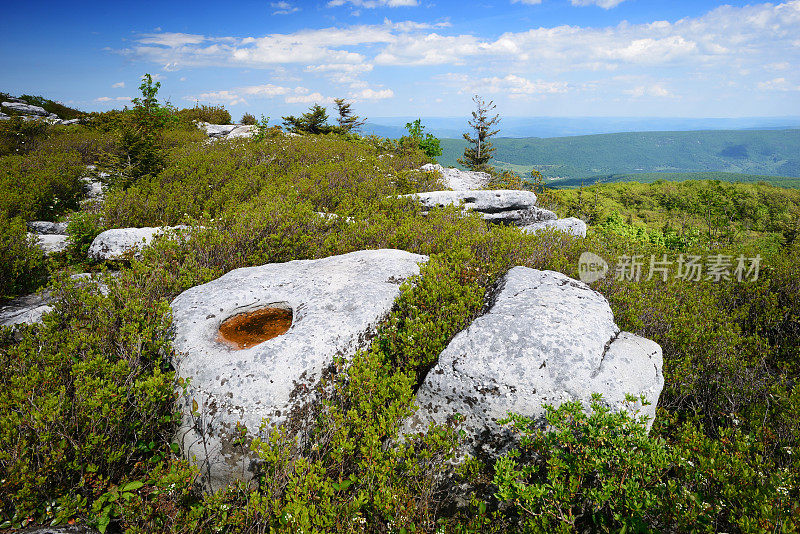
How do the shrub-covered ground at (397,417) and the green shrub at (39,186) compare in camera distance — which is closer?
the shrub-covered ground at (397,417)

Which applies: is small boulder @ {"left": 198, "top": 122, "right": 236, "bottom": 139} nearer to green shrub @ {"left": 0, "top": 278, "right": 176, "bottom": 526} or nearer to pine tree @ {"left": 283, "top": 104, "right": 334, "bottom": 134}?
pine tree @ {"left": 283, "top": 104, "right": 334, "bottom": 134}

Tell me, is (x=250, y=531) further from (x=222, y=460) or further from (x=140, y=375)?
(x=140, y=375)

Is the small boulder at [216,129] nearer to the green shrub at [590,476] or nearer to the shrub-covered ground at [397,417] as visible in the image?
the shrub-covered ground at [397,417]

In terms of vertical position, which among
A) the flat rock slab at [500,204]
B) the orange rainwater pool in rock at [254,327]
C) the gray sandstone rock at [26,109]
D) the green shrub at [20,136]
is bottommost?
the orange rainwater pool in rock at [254,327]

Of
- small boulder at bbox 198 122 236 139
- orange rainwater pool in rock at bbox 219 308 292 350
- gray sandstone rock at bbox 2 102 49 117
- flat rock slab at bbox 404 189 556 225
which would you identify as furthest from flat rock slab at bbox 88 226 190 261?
gray sandstone rock at bbox 2 102 49 117

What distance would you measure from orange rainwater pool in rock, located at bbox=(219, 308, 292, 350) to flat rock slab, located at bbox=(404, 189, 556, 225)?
825 cm

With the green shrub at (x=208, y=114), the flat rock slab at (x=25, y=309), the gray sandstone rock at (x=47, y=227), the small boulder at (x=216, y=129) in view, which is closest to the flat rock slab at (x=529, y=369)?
the flat rock slab at (x=25, y=309)

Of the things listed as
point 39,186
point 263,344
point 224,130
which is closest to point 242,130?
point 224,130

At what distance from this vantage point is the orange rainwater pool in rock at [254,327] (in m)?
4.92

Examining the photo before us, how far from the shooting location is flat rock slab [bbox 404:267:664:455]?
4.25 m

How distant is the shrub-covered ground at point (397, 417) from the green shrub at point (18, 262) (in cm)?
4

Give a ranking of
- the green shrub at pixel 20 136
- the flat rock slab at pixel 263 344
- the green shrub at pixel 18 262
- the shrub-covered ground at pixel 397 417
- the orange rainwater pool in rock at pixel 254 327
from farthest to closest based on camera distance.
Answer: the green shrub at pixel 20 136, the green shrub at pixel 18 262, the orange rainwater pool in rock at pixel 254 327, the flat rock slab at pixel 263 344, the shrub-covered ground at pixel 397 417

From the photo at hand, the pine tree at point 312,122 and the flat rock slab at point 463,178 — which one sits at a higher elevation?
the pine tree at point 312,122

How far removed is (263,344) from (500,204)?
36.5 ft
